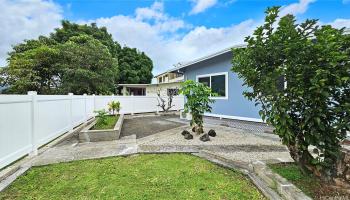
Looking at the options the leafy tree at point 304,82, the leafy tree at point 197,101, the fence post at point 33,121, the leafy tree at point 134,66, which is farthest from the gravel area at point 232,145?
the leafy tree at point 134,66

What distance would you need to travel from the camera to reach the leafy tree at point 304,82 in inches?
97.1

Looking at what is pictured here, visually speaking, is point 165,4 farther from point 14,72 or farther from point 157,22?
point 14,72

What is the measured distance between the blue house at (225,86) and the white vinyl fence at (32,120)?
5793mm

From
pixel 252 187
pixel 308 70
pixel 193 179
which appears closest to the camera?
pixel 308 70

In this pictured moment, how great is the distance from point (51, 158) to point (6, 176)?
117cm

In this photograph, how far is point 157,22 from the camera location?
56.3ft

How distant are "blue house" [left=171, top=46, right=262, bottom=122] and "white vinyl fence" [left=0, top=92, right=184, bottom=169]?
579 centimetres

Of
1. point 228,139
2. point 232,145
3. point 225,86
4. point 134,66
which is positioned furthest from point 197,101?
point 134,66

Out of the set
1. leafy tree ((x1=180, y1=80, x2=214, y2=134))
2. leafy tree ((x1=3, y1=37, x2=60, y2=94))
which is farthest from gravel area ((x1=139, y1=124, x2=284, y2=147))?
leafy tree ((x1=3, y1=37, x2=60, y2=94))

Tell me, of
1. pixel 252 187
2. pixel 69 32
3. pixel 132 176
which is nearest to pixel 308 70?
pixel 252 187

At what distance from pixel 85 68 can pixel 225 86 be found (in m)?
12.2

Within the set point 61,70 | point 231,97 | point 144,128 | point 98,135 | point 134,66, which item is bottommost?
point 144,128

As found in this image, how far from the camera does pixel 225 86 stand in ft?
30.3

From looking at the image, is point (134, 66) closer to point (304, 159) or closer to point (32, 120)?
point (32, 120)
